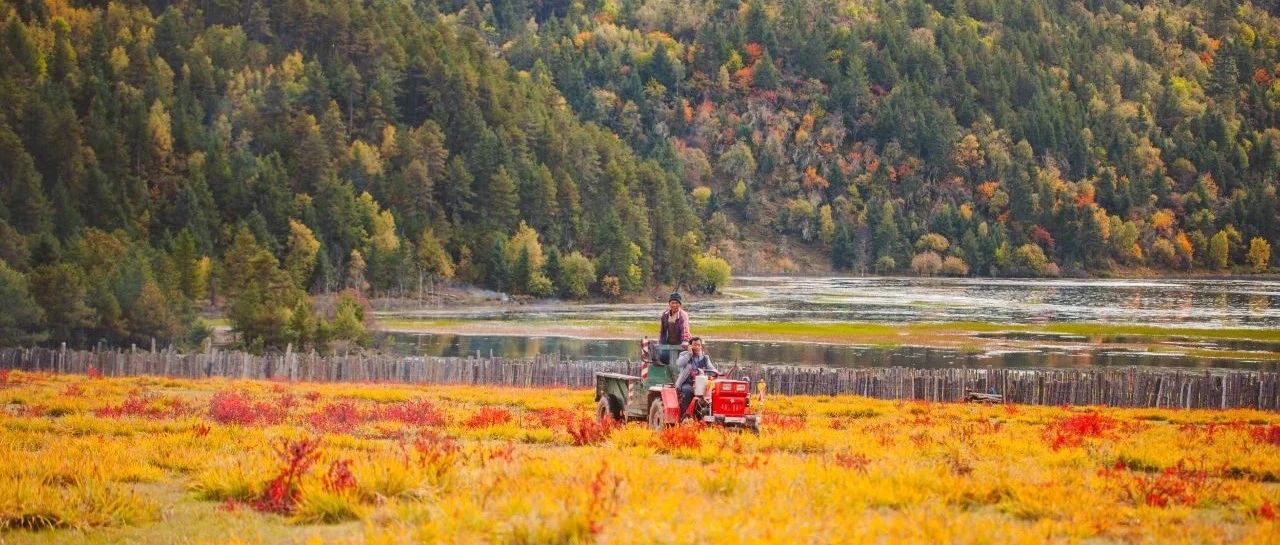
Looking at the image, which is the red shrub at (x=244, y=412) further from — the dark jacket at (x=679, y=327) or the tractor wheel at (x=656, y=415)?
the dark jacket at (x=679, y=327)

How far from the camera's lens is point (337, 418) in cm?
2303

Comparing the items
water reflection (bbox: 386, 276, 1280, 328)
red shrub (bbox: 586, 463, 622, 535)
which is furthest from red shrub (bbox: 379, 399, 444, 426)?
water reflection (bbox: 386, 276, 1280, 328)

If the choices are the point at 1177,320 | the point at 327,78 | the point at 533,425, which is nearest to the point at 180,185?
the point at 327,78

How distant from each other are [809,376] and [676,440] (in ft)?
77.9

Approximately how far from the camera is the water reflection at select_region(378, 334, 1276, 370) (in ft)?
198

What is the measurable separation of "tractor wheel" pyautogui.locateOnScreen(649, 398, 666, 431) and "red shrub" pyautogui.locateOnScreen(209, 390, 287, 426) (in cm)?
689

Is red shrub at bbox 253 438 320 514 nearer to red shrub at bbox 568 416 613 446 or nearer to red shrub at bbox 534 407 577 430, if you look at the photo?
red shrub at bbox 568 416 613 446

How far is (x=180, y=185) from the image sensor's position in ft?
387

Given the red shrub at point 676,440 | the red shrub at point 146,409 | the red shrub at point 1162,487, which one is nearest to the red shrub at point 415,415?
the red shrub at point 146,409

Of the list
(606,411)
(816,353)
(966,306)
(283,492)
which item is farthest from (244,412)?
(966,306)

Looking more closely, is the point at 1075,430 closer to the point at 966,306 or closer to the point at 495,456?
the point at 495,456

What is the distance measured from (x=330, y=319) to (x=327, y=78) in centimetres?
8406

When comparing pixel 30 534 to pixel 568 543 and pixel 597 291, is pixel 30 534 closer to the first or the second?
pixel 568 543

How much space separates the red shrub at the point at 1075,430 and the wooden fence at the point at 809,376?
39.7ft
